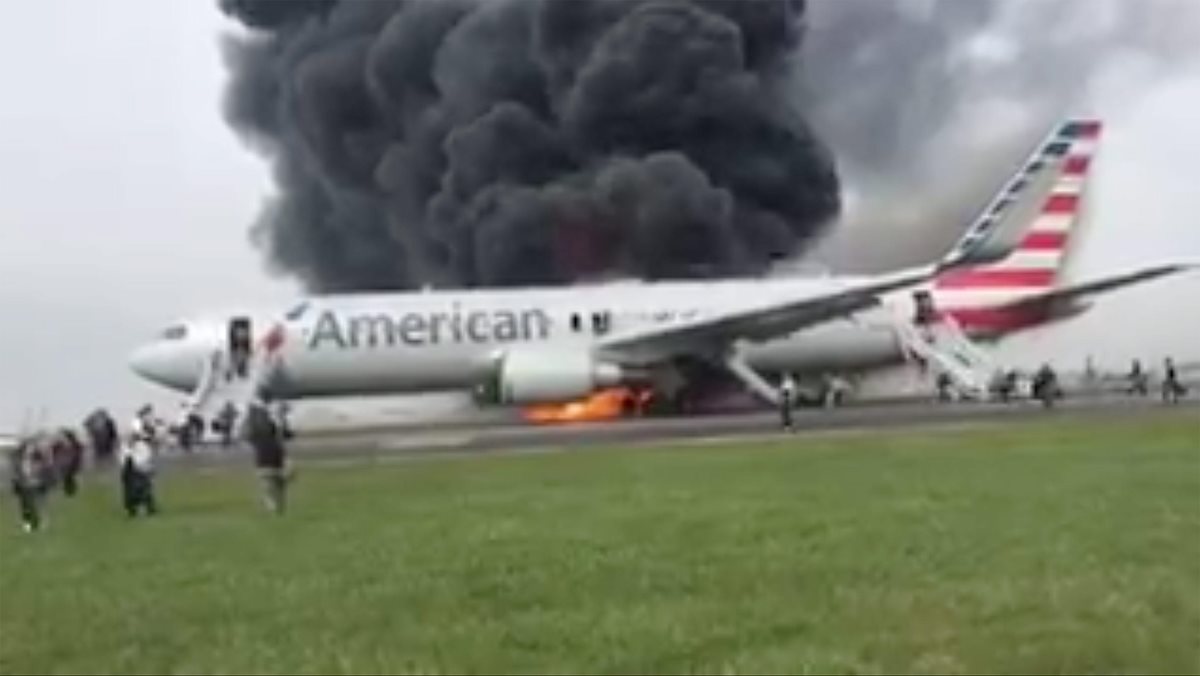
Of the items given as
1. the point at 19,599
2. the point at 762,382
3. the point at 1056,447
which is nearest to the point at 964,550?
the point at 19,599

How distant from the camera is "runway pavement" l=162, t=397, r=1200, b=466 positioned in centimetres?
5169

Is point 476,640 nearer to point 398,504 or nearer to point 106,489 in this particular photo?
point 398,504

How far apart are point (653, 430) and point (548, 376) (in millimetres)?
10735

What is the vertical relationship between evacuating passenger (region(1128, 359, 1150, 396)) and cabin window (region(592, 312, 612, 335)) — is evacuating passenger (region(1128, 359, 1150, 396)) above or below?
below

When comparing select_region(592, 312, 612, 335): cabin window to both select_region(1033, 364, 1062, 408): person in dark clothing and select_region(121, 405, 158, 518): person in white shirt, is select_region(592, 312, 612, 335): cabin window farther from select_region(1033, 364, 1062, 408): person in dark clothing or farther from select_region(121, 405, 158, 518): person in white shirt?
select_region(121, 405, 158, 518): person in white shirt

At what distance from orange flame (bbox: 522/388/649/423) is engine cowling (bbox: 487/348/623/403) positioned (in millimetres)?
696

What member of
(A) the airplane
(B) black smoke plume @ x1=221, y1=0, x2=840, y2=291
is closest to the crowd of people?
(A) the airplane

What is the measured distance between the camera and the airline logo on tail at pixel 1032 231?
3061 inches

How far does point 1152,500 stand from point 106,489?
922 inches

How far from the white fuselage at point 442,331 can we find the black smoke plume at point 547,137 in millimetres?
9744

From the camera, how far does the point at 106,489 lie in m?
43.2

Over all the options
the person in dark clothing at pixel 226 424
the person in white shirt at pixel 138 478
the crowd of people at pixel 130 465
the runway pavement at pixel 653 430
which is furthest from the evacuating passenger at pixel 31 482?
the person in dark clothing at pixel 226 424

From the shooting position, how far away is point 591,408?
2842 inches

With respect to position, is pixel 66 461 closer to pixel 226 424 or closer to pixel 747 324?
pixel 226 424
